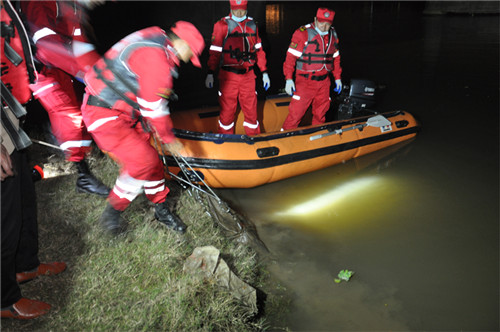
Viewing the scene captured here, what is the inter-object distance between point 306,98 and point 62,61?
270 cm

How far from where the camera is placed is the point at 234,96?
4289mm

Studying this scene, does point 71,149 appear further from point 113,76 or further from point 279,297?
point 279,297

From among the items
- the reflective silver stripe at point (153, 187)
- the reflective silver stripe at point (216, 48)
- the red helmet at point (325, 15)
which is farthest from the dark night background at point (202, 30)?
the reflective silver stripe at point (153, 187)

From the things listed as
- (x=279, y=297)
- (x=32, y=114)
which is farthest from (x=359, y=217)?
(x=32, y=114)

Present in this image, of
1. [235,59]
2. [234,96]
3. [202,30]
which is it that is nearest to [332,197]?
[234,96]

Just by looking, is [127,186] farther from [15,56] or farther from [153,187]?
[15,56]

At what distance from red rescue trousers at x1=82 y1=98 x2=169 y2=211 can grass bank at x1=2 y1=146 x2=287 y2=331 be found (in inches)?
14.5

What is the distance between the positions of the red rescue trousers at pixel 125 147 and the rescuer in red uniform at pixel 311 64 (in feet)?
7.53

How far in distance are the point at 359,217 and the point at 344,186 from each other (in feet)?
1.99

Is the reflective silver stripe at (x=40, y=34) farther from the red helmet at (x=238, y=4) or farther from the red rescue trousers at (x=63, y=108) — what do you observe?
the red helmet at (x=238, y=4)

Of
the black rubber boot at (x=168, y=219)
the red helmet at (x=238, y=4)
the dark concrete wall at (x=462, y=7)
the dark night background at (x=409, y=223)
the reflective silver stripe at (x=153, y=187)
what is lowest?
the dark night background at (x=409, y=223)

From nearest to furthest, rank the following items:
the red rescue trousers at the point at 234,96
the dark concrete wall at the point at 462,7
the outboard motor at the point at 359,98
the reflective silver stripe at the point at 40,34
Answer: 1. the reflective silver stripe at the point at 40,34
2. the red rescue trousers at the point at 234,96
3. the outboard motor at the point at 359,98
4. the dark concrete wall at the point at 462,7

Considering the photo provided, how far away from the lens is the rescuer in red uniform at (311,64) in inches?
172

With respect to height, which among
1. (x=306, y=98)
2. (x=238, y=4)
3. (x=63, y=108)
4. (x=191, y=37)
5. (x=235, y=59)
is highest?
(x=238, y=4)
